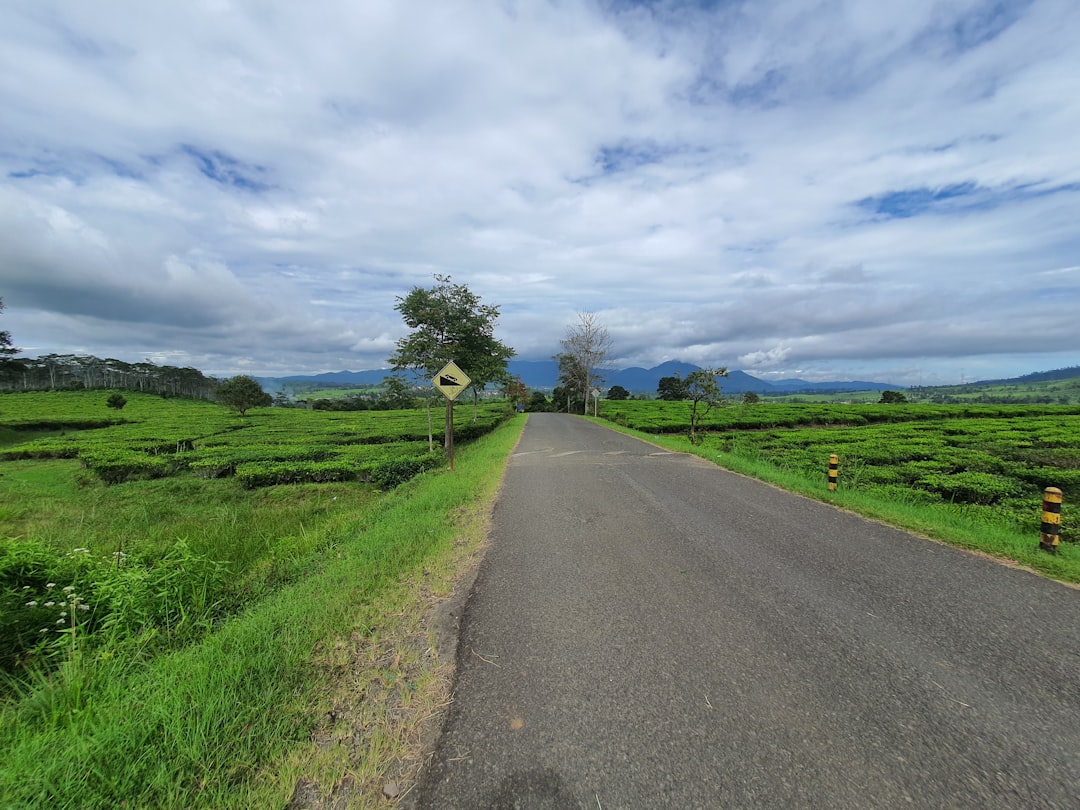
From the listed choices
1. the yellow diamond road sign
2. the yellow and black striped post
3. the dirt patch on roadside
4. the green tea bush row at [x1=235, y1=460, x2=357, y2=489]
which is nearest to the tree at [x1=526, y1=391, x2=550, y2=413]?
the green tea bush row at [x1=235, y1=460, x2=357, y2=489]

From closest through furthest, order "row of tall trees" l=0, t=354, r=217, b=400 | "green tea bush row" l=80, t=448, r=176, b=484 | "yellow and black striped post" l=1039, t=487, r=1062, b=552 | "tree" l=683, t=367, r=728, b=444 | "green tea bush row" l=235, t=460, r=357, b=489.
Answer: "yellow and black striped post" l=1039, t=487, r=1062, b=552
"green tea bush row" l=235, t=460, r=357, b=489
"green tea bush row" l=80, t=448, r=176, b=484
"tree" l=683, t=367, r=728, b=444
"row of tall trees" l=0, t=354, r=217, b=400

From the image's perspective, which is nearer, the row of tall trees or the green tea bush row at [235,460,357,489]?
the green tea bush row at [235,460,357,489]

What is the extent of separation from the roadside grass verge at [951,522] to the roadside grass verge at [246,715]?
613cm

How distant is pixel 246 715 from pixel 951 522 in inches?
326

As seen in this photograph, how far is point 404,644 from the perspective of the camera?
3234mm

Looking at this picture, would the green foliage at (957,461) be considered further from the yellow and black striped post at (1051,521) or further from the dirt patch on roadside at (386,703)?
the dirt patch on roadside at (386,703)

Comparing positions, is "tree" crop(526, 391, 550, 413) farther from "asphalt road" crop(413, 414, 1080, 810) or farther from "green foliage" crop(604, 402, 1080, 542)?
"asphalt road" crop(413, 414, 1080, 810)

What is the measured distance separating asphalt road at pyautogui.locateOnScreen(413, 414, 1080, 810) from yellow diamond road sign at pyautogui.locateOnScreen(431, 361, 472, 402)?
6.66 metres

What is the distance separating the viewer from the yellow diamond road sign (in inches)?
440

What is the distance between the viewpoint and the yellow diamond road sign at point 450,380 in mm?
11188

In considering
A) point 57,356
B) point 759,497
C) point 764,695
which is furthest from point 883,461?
point 57,356

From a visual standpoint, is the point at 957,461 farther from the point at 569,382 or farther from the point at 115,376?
the point at 115,376

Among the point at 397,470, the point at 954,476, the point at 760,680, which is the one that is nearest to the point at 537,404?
the point at 397,470

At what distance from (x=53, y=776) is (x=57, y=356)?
122m
